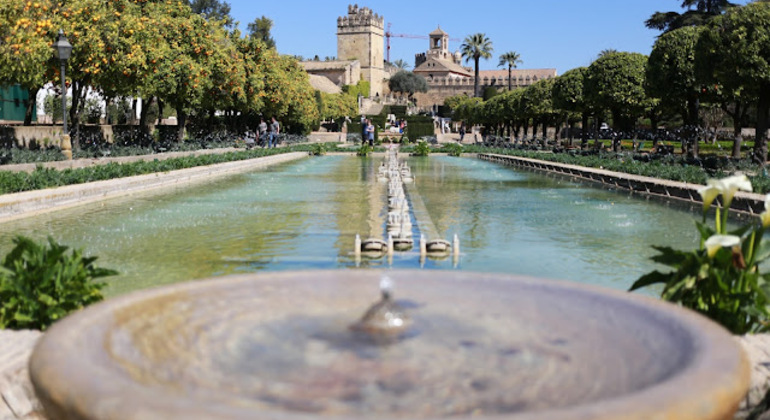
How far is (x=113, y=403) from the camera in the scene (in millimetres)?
1932

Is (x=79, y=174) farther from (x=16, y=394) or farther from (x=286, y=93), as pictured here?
(x=286, y=93)

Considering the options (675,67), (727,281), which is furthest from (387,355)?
(675,67)

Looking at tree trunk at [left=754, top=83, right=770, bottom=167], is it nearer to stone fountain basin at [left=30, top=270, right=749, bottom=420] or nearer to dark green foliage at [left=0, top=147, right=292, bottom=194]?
dark green foliage at [left=0, top=147, right=292, bottom=194]

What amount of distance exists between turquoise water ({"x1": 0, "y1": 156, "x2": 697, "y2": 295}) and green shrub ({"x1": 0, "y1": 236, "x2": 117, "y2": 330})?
5.88ft

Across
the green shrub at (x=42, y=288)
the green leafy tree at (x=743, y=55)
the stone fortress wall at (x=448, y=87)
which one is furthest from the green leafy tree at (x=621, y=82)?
the stone fortress wall at (x=448, y=87)

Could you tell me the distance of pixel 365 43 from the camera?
4363 inches

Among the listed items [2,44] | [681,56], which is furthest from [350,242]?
[681,56]

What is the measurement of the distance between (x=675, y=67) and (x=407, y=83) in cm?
8931

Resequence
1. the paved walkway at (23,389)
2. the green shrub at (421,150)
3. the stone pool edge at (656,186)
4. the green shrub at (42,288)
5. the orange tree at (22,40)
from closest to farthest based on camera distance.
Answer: the paved walkway at (23,389) < the green shrub at (42,288) < the stone pool edge at (656,186) < the orange tree at (22,40) < the green shrub at (421,150)

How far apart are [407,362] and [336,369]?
0.27 m

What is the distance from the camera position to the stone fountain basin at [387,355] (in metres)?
2.05

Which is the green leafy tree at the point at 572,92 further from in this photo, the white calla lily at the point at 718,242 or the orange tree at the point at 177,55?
the white calla lily at the point at 718,242

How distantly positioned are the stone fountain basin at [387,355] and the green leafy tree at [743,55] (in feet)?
53.1

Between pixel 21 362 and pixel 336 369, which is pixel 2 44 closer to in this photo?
pixel 21 362
